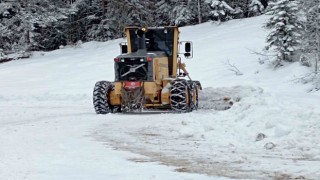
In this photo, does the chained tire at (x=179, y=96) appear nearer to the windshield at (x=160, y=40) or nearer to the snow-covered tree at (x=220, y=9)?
the windshield at (x=160, y=40)

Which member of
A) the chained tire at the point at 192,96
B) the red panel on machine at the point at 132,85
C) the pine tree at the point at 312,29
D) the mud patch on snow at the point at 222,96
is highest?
the pine tree at the point at 312,29

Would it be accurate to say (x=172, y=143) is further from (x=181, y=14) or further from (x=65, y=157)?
(x=181, y=14)

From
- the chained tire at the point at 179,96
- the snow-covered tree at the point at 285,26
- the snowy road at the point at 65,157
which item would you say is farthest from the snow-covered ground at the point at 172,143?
the snow-covered tree at the point at 285,26

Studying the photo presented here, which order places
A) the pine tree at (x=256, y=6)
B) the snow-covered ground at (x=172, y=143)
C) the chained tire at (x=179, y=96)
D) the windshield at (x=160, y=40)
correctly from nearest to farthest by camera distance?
1. the snow-covered ground at (x=172, y=143)
2. the chained tire at (x=179, y=96)
3. the windshield at (x=160, y=40)
4. the pine tree at (x=256, y=6)

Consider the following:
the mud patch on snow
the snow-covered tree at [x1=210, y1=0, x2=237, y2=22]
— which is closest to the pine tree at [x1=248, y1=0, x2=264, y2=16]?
the snow-covered tree at [x1=210, y1=0, x2=237, y2=22]

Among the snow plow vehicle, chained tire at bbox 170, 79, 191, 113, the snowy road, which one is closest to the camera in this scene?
the snowy road

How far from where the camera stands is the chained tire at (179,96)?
14.6 meters

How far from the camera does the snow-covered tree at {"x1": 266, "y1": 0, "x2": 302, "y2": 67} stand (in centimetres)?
2281

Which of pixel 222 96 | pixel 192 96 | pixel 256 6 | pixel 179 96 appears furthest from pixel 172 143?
pixel 256 6

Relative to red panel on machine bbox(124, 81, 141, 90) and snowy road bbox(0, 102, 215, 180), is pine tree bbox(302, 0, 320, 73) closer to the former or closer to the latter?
red panel on machine bbox(124, 81, 141, 90)

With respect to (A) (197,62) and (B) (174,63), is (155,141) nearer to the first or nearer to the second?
(B) (174,63)

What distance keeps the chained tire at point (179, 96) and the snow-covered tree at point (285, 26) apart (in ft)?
31.2

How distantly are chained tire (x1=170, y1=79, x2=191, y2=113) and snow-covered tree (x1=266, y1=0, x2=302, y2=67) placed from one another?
952cm

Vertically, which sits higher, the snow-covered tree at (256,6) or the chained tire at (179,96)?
the snow-covered tree at (256,6)
